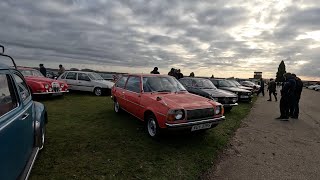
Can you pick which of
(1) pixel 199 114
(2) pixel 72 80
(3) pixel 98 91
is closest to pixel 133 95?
(1) pixel 199 114

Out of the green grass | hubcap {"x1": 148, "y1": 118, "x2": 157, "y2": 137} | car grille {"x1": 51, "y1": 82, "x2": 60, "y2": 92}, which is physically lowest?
the green grass

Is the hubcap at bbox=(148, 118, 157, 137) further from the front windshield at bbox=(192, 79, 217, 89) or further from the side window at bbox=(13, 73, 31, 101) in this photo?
the front windshield at bbox=(192, 79, 217, 89)

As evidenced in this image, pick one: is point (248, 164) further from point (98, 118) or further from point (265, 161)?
point (98, 118)

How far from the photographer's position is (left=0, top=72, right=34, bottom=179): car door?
7.80 ft

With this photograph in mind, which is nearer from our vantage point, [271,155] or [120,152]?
[120,152]

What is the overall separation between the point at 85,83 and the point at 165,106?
422 inches

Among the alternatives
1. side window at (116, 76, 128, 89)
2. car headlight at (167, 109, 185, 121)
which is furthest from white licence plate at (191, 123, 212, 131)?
side window at (116, 76, 128, 89)

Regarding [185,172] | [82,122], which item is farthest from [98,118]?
[185,172]

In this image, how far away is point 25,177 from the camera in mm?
2945

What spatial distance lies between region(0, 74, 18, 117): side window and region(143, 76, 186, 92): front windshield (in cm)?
384

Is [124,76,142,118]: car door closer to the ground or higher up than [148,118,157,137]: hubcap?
higher up

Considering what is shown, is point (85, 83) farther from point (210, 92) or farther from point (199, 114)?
point (199, 114)

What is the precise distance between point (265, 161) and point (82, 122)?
526 centimetres

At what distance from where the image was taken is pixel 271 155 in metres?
5.42
